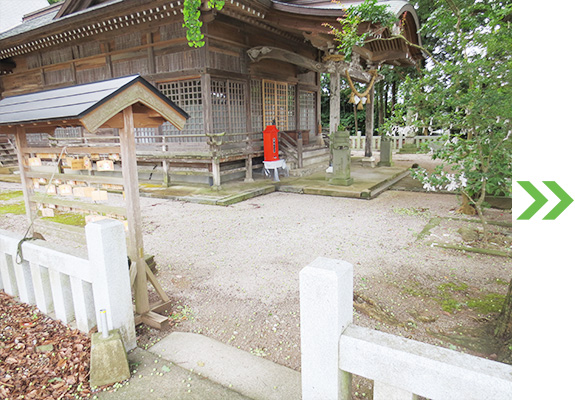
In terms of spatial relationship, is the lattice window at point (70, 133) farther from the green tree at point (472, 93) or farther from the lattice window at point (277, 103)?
the green tree at point (472, 93)

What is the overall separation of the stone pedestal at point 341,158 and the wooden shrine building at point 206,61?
1.60m

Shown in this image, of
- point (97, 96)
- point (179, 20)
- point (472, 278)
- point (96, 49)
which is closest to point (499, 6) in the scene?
point (472, 278)

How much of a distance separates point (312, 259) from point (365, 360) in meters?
2.91

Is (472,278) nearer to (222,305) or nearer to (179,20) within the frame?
(222,305)

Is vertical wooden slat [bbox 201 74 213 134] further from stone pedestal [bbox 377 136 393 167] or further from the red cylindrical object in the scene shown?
stone pedestal [bbox 377 136 393 167]

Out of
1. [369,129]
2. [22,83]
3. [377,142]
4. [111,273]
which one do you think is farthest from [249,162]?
[377,142]

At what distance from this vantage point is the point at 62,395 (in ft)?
7.09

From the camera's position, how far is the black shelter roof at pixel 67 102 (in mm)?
2547

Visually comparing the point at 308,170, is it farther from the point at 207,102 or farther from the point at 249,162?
the point at 207,102

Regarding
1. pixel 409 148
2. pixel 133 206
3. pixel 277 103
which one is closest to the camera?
pixel 133 206

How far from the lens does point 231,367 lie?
7.92 ft

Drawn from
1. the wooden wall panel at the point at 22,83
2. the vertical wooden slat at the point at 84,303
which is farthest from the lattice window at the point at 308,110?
the vertical wooden slat at the point at 84,303

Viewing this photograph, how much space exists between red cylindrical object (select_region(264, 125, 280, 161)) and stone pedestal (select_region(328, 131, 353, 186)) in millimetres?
1757

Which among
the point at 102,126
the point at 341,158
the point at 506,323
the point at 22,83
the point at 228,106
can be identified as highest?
the point at 22,83
